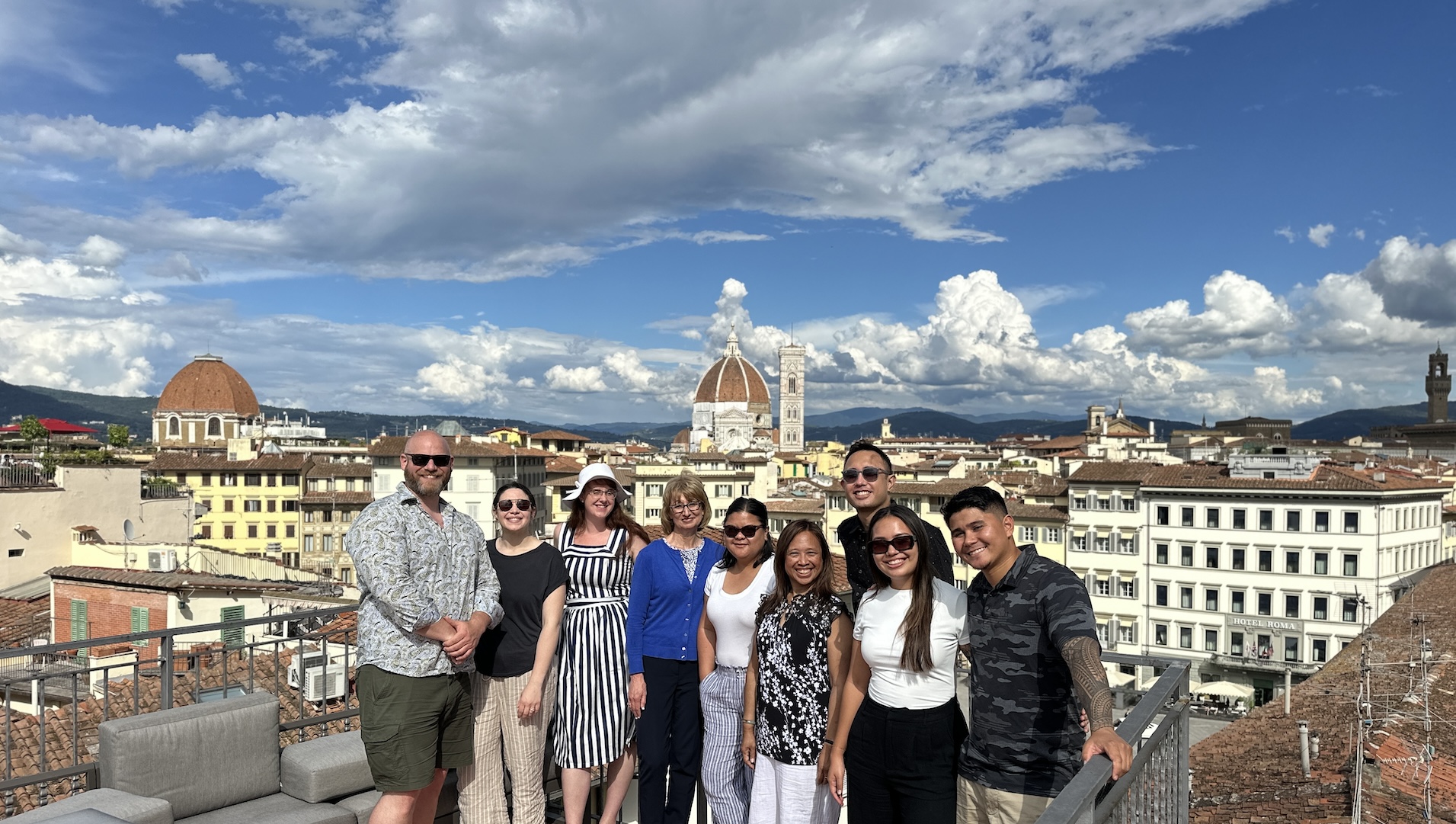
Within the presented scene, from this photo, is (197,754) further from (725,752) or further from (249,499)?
(249,499)

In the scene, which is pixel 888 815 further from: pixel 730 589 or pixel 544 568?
pixel 544 568

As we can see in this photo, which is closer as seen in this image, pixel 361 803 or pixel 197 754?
pixel 197 754

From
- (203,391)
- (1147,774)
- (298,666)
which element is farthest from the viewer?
(203,391)

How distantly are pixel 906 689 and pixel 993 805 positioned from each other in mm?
502

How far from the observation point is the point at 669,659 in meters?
4.63

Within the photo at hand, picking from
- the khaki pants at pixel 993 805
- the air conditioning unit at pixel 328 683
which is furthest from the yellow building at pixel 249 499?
the khaki pants at pixel 993 805

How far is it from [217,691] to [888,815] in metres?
5.69

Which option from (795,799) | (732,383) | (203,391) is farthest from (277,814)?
(732,383)

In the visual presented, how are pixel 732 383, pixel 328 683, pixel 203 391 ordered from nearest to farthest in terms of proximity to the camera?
pixel 328 683 < pixel 203 391 < pixel 732 383

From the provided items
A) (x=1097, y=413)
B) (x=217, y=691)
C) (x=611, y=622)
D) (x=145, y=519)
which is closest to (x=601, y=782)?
(x=611, y=622)

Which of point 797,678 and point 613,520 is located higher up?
point 613,520

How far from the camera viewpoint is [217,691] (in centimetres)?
715

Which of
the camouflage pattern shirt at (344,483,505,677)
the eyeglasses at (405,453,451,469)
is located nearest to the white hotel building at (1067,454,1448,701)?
the camouflage pattern shirt at (344,483,505,677)

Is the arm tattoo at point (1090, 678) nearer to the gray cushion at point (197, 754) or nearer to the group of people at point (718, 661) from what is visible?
the group of people at point (718, 661)
